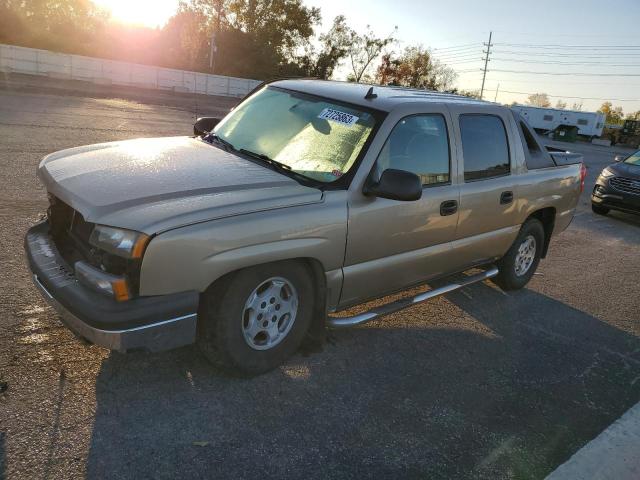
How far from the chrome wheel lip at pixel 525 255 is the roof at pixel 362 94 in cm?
147

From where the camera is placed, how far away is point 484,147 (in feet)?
14.3

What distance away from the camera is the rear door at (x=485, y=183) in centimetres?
414

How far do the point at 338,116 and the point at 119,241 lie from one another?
1.79 m

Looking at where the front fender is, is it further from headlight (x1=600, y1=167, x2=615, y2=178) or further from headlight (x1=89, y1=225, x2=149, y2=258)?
headlight (x1=600, y1=167, x2=615, y2=178)

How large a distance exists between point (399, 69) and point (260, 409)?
60697 millimetres

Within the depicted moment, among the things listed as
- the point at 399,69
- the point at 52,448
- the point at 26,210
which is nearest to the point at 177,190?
the point at 52,448

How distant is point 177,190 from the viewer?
2.95 m

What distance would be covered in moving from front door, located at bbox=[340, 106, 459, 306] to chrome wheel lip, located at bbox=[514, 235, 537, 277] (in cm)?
138

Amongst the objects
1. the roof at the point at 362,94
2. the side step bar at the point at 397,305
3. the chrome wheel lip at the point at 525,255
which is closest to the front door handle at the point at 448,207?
the side step bar at the point at 397,305

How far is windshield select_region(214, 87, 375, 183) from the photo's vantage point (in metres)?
3.45

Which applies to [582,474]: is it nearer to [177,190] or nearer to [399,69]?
[177,190]

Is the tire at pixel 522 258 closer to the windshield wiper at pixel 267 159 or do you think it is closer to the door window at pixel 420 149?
the door window at pixel 420 149

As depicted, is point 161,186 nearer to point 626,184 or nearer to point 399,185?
point 399,185

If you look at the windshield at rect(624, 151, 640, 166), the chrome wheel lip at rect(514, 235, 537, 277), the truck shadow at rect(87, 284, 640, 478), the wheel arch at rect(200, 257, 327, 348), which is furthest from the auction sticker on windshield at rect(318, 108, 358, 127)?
the windshield at rect(624, 151, 640, 166)
